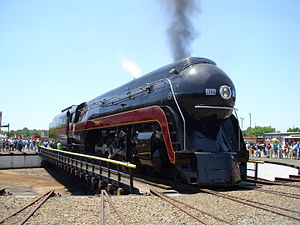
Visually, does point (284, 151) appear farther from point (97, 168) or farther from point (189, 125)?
point (189, 125)

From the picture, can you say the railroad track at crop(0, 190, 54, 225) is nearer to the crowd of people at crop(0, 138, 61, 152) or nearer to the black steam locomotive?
the black steam locomotive

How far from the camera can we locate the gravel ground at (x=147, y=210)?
5875 millimetres

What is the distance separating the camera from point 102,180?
36.4 ft

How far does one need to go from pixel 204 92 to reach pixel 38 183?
47.4 ft

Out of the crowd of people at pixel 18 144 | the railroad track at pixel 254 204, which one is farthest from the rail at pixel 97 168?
the crowd of people at pixel 18 144

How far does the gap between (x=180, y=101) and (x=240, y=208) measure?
3680mm

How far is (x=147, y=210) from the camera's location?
21.8 feet

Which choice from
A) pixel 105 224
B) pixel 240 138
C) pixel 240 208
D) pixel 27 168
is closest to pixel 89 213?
pixel 105 224

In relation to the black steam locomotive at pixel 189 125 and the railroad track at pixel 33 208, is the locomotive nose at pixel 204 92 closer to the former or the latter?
the black steam locomotive at pixel 189 125

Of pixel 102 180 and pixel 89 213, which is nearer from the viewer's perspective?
pixel 89 213

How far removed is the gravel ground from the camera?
231 inches

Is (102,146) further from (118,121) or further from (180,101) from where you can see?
(180,101)

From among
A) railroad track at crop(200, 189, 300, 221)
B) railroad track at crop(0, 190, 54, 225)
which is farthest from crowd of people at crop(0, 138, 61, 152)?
railroad track at crop(200, 189, 300, 221)

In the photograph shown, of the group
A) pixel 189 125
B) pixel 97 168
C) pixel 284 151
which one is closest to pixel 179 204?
pixel 189 125
